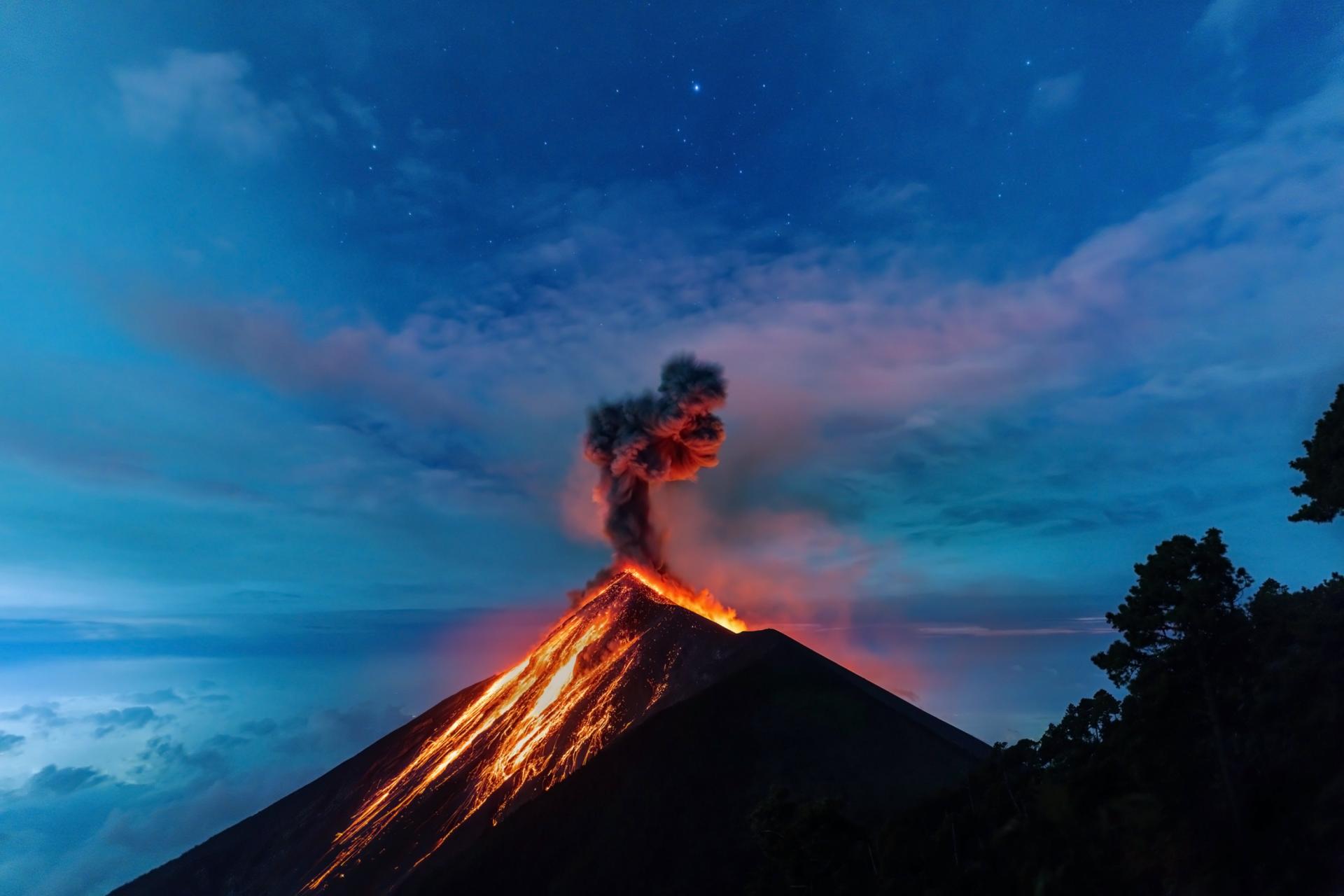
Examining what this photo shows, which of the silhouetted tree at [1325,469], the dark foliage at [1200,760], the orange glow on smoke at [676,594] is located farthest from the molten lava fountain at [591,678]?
the silhouetted tree at [1325,469]

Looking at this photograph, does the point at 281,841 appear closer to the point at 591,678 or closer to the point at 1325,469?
the point at 591,678

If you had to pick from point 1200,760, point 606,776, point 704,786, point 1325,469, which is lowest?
point 1200,760

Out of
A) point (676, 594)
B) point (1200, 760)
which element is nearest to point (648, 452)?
point (676, 594)

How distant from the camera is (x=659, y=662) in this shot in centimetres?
9138

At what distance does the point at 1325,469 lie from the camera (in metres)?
34.5

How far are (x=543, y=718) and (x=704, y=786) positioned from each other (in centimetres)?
2779

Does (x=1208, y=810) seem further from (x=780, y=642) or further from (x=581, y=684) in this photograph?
(x=581, y=684)

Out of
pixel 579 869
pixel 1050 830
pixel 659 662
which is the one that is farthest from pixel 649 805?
pixel 1050 830

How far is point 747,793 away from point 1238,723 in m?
42.6

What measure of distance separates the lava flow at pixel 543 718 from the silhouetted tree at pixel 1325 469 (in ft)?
207

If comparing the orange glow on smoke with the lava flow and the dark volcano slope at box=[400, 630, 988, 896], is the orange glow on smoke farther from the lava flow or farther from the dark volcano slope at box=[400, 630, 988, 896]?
the dark volcano slope at box=[400, 630, 988, 896]

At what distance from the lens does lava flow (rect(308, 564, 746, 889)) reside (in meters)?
75.2

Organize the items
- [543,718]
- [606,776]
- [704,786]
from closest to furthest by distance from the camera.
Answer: [704,786] → [606,776] → [543,718]

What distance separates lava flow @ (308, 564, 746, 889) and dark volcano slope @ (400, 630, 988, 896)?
17.1 ft
